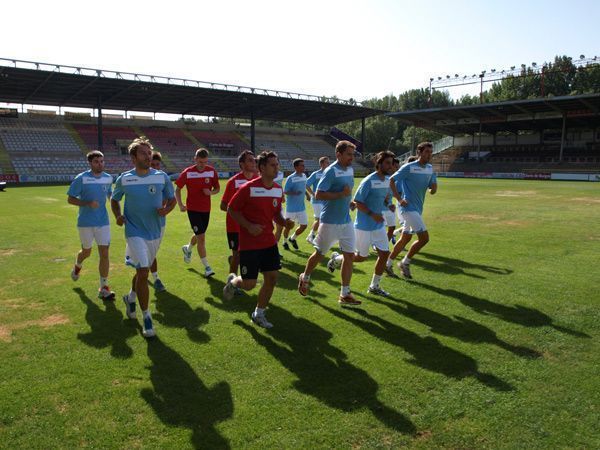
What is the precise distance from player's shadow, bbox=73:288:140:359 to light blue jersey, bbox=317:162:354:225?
2.90m

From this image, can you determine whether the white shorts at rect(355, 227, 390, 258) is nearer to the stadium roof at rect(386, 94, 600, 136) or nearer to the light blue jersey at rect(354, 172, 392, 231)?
the light blue jersey at rect(354, 172, 392, 231)

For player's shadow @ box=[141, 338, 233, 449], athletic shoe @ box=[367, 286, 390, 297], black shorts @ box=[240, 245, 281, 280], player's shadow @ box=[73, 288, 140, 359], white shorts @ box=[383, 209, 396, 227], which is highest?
black shorts @ box=[240, 245, 281, 280]

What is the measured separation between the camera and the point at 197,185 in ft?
25.9

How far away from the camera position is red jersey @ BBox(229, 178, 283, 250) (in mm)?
5160

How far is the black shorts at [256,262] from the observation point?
5.24m

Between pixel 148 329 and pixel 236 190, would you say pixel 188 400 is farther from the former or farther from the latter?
pixel 236 190

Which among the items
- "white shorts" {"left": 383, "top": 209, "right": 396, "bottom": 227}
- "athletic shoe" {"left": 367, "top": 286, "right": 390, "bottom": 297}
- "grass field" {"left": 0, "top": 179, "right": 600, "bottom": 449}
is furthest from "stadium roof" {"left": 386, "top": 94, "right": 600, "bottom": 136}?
"athletic shoe" {"left": 367, "top": 286, "right": 390, "bottom": 297}

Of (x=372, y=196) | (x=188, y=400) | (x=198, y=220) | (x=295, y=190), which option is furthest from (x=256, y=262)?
(x=295, y=190)

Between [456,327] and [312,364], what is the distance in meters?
2.05

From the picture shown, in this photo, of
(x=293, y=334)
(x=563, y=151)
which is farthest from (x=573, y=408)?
(x=563, y=151)

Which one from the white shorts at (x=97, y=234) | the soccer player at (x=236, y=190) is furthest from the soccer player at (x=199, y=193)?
the white shorts at (x=97, y=234)

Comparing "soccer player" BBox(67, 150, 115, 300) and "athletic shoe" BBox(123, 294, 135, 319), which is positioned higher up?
"soccer player" BBox(67, 150, 115, 300)

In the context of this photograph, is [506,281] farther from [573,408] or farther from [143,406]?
[143,406]

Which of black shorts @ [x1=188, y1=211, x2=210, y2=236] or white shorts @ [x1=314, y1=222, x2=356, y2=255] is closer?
white shorts @ [x1=314, y1=222, x2=356, y2=255]
